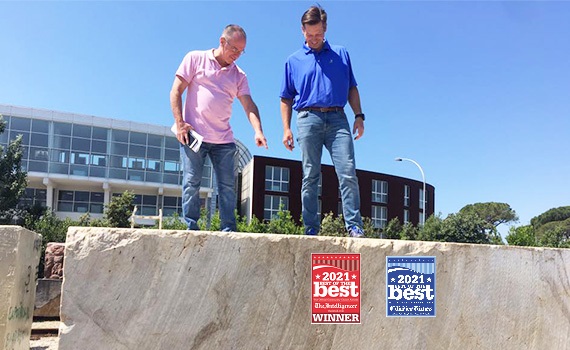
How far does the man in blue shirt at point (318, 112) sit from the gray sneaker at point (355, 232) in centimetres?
16

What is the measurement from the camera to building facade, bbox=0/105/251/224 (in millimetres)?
29359

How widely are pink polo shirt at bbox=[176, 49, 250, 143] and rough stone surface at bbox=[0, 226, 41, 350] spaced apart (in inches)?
55.6

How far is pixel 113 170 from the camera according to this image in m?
31.2

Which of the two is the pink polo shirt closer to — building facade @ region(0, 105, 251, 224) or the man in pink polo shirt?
the man in pink polo shirt

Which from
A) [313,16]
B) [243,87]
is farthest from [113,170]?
[313,16]

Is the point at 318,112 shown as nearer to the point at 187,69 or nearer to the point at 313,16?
the point at 313,16

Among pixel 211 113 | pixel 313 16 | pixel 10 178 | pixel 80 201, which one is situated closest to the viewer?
pixel 211 113

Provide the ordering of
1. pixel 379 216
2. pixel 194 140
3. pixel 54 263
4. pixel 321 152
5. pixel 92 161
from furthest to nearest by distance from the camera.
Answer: pixel 379 216 < pixel 92 161 < pixel 54 263 < pixel 321 152 < pixel 194 140

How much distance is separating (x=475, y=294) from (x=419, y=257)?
1.28ft

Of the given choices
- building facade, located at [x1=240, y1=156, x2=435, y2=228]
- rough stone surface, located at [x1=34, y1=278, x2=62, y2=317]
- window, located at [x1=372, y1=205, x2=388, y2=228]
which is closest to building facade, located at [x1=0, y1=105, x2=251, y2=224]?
building facade, located at [x1=240, y1=156, x2=435, y2=228]

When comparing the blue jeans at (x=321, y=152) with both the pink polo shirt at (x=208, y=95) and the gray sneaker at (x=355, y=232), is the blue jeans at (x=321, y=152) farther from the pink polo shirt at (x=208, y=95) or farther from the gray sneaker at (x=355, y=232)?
the pink polo shirt at (x=208, y=95)

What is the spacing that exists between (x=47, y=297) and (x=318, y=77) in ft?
15.2

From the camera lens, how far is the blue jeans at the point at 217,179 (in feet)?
11.4

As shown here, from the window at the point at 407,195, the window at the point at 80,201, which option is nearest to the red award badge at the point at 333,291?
the window at the point at 80,201
